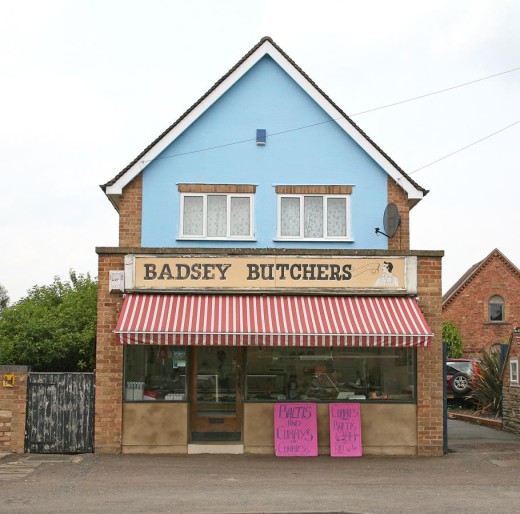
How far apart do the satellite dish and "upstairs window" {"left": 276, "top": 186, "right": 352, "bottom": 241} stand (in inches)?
32.5

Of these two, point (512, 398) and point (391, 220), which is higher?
point (391, 220)

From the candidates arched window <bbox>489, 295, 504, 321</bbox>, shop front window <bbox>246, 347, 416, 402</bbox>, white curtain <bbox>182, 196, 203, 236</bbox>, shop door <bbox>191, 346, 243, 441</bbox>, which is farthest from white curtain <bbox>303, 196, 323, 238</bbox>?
arched window <bbox>489, 295, 504, 321</bbox>

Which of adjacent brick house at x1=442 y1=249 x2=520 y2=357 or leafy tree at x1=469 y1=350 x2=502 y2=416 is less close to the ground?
adjacent brick house at x1=442 y1=249 x2=520 y2=357

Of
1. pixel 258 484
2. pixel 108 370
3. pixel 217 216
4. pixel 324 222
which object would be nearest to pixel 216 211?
pixel 217 216

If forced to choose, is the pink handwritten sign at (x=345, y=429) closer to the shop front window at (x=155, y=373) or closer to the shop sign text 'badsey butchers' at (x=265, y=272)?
the shop sign text 'badsey butchers' at (x=265, y=272)

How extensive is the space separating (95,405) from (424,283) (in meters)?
6.83

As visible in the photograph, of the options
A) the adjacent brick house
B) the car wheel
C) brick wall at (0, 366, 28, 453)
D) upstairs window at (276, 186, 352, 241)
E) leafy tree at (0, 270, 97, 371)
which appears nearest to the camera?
brick wall at (0, 366, 28, 453)

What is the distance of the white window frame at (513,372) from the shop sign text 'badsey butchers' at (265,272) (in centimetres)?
625

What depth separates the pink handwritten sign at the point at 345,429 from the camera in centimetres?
1494

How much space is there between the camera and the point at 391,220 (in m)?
16.6

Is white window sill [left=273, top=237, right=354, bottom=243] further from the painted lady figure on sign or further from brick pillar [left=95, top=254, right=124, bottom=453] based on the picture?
brick pillar [left=95, top=254, right=124, bottom=453]

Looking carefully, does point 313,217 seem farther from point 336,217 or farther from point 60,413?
point 60,413

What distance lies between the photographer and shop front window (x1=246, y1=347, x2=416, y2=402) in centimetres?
1539

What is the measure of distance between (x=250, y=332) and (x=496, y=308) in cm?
3102
